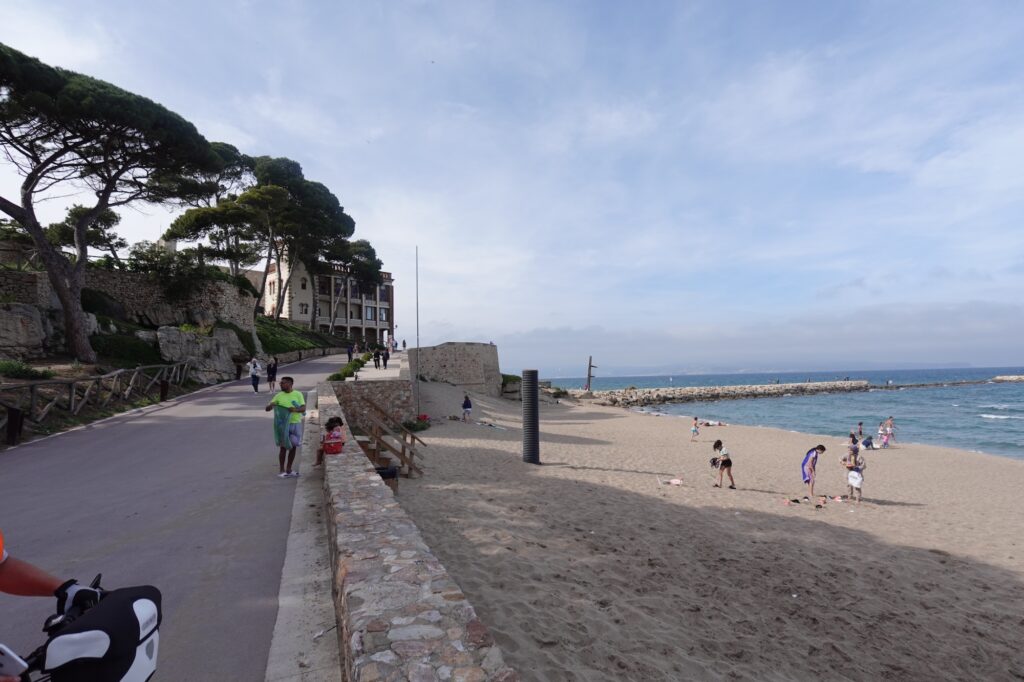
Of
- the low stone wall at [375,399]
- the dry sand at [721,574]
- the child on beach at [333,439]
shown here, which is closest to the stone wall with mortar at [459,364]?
the low stone wall at [375,399]

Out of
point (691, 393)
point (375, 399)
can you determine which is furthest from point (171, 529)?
point (691, 393)

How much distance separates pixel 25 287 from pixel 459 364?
2262 cm

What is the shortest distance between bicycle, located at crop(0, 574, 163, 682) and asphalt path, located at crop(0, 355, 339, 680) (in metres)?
1.77

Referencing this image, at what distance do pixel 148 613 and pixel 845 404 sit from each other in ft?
213

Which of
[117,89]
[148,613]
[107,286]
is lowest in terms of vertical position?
[148,613]

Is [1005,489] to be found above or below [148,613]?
below

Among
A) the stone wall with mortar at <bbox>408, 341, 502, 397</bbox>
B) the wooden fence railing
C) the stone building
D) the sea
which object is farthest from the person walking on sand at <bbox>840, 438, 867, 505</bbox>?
the stone building

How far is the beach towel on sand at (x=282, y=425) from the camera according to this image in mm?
8172

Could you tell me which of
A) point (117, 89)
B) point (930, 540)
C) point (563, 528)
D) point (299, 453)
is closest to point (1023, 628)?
point (930, 540)

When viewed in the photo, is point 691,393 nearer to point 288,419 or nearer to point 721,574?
point 721,574

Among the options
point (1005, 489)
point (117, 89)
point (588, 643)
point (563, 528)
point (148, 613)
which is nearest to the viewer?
point (148, 613)

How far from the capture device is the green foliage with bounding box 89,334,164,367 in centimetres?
2175

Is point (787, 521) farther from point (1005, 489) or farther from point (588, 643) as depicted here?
point (1005, 489)

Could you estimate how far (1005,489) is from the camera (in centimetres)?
1523
